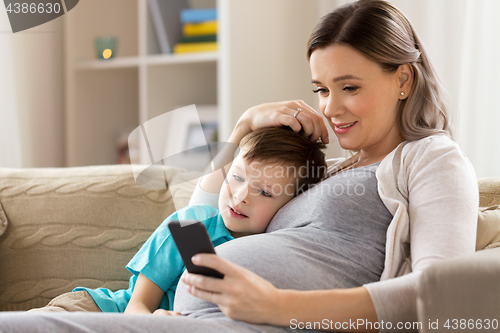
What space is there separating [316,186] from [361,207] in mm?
122

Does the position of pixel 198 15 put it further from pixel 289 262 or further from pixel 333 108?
pixel 289 262

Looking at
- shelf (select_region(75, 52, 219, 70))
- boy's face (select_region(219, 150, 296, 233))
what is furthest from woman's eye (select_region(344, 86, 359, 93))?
shelf (select_region(75, 52, 219, 70))

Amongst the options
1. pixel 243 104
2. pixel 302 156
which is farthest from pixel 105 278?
pixel 243 104

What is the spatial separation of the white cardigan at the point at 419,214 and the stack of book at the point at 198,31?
1.55 meters

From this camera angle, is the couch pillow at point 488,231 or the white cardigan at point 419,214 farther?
the couch pillow at point 488,231

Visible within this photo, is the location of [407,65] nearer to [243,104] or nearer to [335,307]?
[335,307]

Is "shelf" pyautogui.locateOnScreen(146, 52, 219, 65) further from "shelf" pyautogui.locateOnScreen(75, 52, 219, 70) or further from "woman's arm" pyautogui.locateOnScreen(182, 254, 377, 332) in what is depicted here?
"woman's arm" pyautogui.locateOnScreen(182, 254, 377, 332)

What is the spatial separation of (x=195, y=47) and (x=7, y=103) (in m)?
0.99

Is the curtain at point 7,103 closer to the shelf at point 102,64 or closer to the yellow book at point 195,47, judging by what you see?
the shelf at point 102,64

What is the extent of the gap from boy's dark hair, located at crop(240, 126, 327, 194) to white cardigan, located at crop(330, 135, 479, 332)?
167 mm

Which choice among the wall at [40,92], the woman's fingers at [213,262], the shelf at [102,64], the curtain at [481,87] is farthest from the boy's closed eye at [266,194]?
the wall at [40,92]

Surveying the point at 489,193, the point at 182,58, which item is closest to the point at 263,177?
the point at 489,193

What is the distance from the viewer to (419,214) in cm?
87

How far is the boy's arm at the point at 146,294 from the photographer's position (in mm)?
1014
